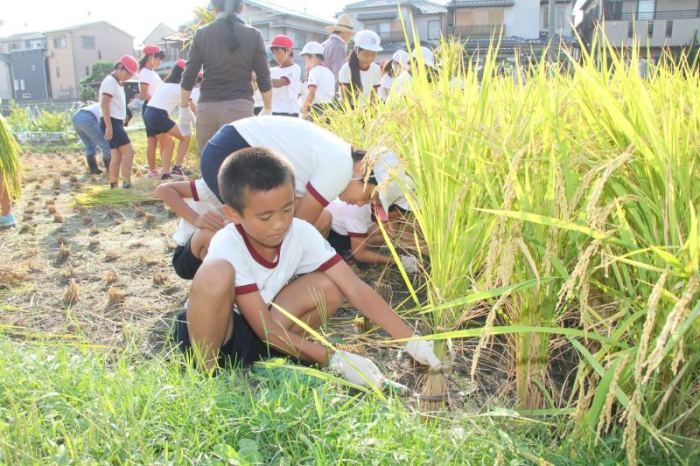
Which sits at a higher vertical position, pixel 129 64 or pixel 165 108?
pixel 129 64

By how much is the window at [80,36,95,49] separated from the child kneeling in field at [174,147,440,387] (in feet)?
178

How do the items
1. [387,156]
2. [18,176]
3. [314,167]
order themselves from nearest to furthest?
[387,156] < [314,167] < [18,176]

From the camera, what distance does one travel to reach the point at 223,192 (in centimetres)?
208

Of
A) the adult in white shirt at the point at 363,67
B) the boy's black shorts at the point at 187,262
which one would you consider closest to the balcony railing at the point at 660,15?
the adult in white shirt at the point at 363,67

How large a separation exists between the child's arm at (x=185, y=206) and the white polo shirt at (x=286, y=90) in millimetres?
3595

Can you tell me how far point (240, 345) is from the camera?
83.9 inches

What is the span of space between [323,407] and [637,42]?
153cm

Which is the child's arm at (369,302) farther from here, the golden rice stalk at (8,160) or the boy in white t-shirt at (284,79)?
the boy in white t-shirt at (284,79)

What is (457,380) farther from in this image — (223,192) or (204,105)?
(204,105)

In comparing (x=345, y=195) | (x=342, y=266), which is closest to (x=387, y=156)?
(x=345, y=195)

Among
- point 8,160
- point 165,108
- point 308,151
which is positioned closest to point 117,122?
point 165,108

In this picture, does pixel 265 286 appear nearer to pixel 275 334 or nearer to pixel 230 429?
pixel 275 334

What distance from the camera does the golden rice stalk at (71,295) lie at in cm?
282

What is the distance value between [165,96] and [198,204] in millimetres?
3724
